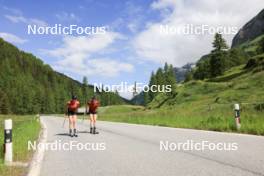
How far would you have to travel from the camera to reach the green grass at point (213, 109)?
19.1m

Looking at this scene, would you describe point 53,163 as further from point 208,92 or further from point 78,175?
point 208,92

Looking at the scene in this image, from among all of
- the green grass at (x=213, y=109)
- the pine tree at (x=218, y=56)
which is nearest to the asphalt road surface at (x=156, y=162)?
the green grass at (x=213, y=109)

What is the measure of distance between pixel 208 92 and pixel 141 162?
228 ft

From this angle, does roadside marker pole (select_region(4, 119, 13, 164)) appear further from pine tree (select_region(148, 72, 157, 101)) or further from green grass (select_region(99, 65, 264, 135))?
pine tree (select_region(148, 72, 157, 101))

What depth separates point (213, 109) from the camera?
3891 cm

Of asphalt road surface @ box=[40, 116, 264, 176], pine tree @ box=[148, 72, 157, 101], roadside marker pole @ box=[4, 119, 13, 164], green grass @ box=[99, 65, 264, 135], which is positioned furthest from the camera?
pine tree @ box=[148, 72, 157, 101]

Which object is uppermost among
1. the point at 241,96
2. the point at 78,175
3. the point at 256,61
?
the point at 256,61

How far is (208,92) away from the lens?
76625 mm

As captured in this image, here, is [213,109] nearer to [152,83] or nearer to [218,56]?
[218,56]

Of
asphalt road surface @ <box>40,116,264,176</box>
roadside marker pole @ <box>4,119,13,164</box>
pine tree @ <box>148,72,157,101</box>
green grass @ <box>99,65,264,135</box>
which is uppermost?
pine tree @ <box>148,72,157,101</box>

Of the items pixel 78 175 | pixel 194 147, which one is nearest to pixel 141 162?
pixel 78 175

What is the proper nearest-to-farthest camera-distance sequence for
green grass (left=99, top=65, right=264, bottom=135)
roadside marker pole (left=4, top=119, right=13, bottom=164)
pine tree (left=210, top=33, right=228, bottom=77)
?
roadside marker pole (left=4, top=119, right=13, bottom=164) < green grass (left=99, top=65, right=264, bottom=135) < pine tree (left=210, top=33, right=228, bottom=77)

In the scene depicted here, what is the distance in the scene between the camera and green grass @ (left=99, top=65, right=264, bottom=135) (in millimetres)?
19141

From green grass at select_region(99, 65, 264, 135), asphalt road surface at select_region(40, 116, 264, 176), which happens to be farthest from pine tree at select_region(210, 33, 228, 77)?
asphalt road surface at select_region(40, 116, 264, 176)
